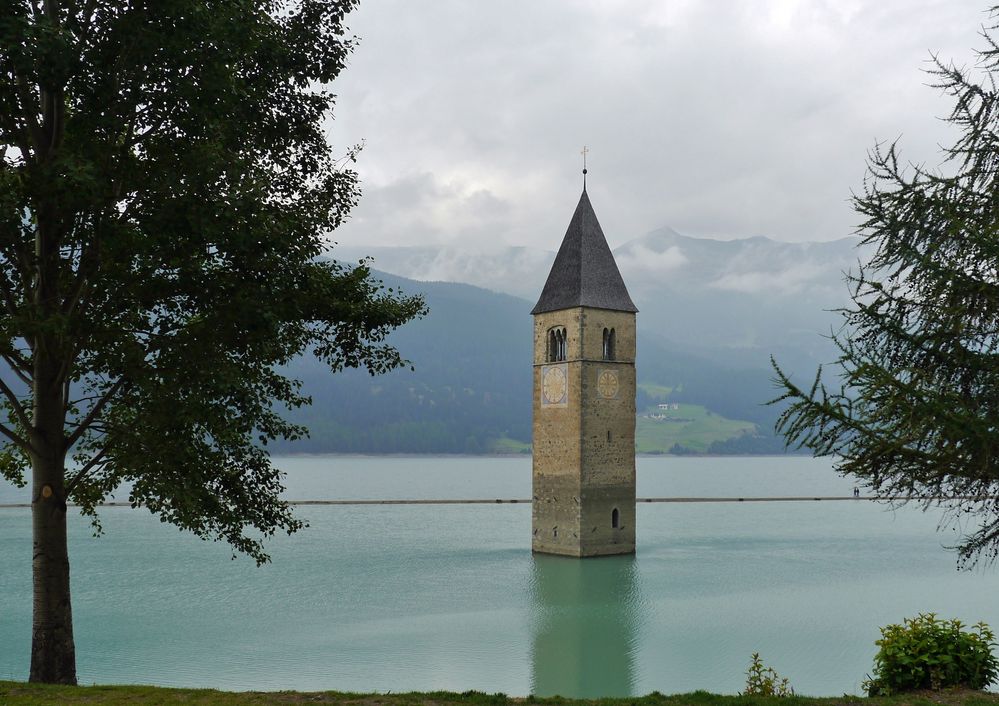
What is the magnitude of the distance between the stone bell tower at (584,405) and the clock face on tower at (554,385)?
0.16 ft

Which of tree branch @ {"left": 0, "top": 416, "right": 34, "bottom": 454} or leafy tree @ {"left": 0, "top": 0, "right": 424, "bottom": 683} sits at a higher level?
leafy tree @ {"left": 0, "top": 0, "right": 424, "bottom": 683}

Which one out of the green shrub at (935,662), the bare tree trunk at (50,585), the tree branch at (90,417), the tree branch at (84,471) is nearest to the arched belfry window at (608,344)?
the green shrub at (935,662)

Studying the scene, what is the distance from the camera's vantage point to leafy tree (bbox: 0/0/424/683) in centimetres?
1273

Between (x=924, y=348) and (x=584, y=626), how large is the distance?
20.4 metres

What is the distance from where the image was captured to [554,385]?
4847cm

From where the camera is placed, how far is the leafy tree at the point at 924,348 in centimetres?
1117

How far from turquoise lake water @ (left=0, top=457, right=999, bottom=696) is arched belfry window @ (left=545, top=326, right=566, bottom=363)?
10146 mm

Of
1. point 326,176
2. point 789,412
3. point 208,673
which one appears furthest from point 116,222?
point 208,673

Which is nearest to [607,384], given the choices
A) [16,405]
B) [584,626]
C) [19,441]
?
[584,626]

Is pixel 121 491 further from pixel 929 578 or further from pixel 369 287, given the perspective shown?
pixel 369 287

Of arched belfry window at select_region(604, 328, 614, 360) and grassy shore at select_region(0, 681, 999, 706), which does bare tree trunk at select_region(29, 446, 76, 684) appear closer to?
grassy shore at select_region(0, 681, 999, 706)

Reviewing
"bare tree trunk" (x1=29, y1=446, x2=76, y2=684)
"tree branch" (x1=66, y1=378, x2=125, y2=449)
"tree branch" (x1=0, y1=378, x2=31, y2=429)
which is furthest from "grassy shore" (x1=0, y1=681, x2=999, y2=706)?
"tree branch" (x1=0, y1=378, x2=31, y2=429)

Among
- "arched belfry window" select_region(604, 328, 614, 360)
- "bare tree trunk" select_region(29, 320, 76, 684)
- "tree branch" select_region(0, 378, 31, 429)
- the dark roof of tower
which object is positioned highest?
the dark roof of tower

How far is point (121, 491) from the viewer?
113 m
